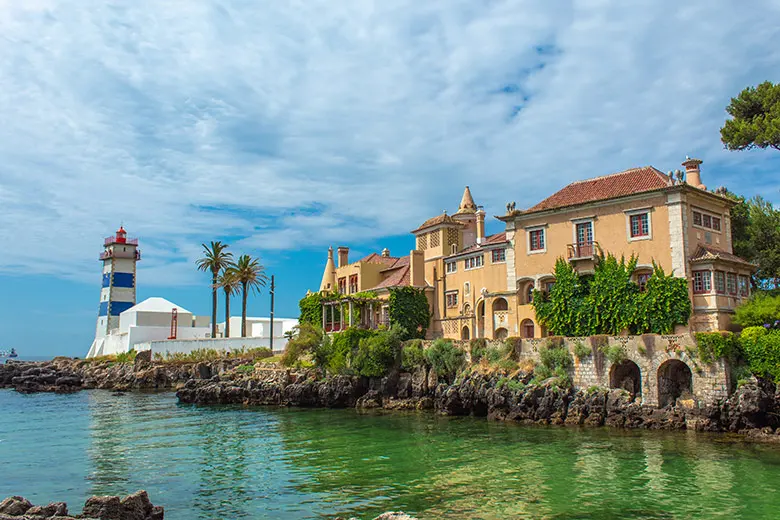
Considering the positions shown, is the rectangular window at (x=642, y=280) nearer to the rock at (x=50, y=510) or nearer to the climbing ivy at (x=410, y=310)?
the climbing ivy at (x=410, y=310)

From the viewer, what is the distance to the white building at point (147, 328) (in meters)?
75.6

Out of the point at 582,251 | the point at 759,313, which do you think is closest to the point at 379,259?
the point at 582,251

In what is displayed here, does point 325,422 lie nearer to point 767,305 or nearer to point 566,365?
point 566,365

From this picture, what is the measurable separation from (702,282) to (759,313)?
13.9ft

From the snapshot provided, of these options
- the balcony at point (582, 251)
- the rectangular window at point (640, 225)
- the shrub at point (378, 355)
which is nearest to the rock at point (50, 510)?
the shrub at point (378, 355)

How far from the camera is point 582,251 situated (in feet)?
134

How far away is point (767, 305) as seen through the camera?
3347 centimetres

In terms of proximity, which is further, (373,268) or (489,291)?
(373,268)

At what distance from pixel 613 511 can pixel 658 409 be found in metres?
16.4

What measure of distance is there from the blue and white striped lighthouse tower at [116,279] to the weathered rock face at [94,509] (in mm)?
70611

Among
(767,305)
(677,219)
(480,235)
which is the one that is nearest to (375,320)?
(480,235)

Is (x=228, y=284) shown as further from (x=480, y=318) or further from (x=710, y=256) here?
(x=710, y=256)

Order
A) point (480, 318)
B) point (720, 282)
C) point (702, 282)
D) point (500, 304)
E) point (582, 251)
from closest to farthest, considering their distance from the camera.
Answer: point (702, 282) < point (720, 282) < point (582, 251) < point (500, 304) < point (480, 318)

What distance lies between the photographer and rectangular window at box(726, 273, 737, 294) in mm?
37719
